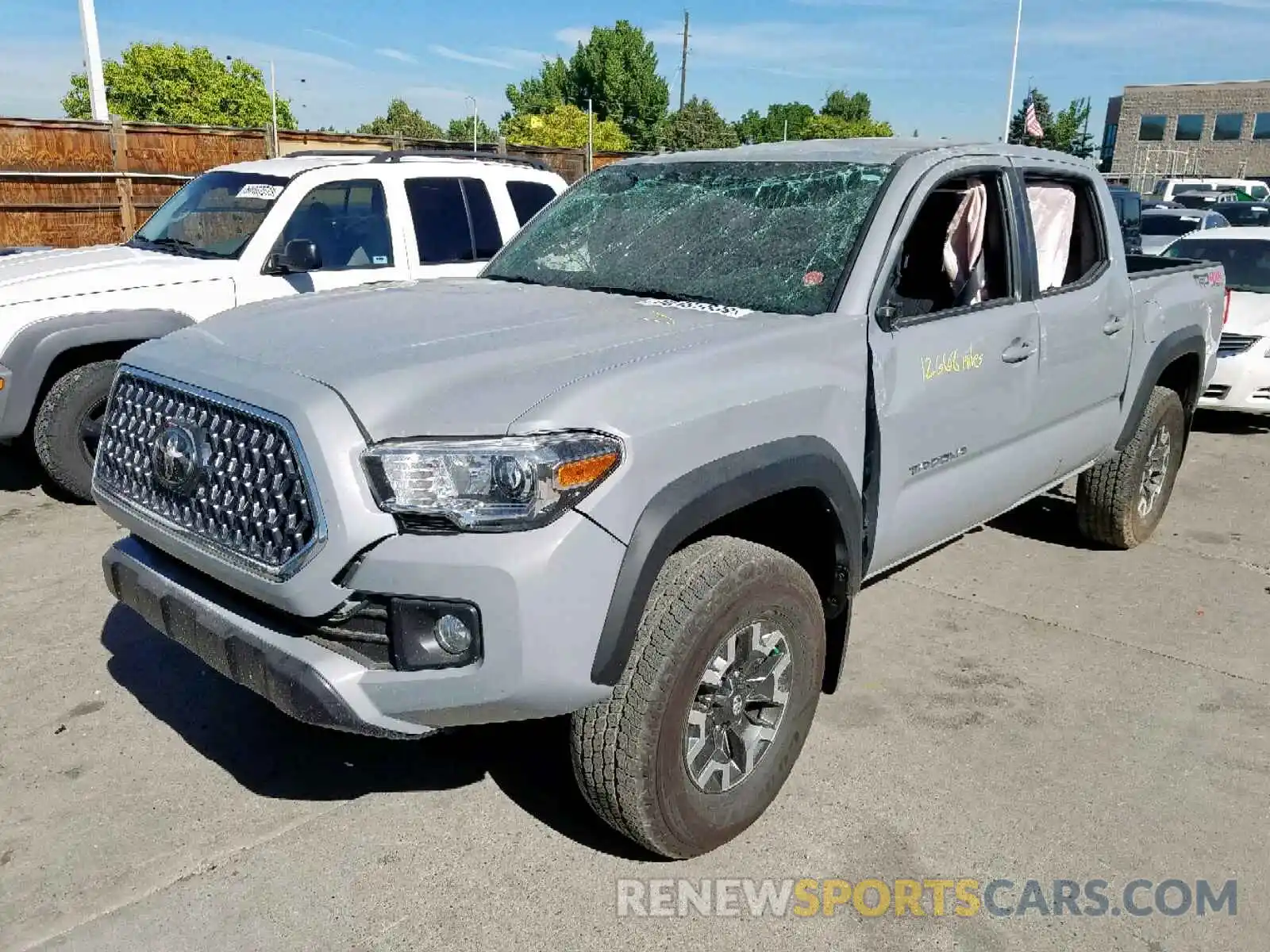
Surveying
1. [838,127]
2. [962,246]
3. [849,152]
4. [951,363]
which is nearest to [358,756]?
[951,363]

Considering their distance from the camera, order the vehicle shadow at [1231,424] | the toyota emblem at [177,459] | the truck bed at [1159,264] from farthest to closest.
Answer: the vehicle shadow at [1231,424]
the truck bed at [1159,264]
the toyota emblem at [177,459]

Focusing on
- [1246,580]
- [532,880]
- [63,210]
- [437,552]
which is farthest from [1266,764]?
[63,210]

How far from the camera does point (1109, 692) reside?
3961 millimetres

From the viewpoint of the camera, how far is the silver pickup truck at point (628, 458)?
235 centimetres

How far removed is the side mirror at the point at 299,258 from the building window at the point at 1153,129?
2884 inches

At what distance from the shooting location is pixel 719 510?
Result: 103 inches

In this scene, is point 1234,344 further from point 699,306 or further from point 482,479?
point 482,479

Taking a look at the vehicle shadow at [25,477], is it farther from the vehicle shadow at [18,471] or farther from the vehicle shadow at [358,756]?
the vehicle shadow at [358,756]

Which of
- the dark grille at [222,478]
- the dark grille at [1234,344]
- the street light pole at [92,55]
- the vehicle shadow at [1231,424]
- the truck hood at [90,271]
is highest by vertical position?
the street light pole at [92,55]

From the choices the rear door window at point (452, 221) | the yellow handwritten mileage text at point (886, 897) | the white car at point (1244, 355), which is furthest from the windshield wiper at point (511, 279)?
the white car at point (1244, 355)

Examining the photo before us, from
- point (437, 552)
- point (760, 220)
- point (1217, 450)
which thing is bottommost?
point (1217, 450)

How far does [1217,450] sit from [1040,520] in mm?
2928

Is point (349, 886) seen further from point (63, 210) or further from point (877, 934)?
point (63, 210)

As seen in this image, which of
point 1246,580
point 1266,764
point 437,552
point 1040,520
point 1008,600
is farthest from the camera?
point 1040,520
